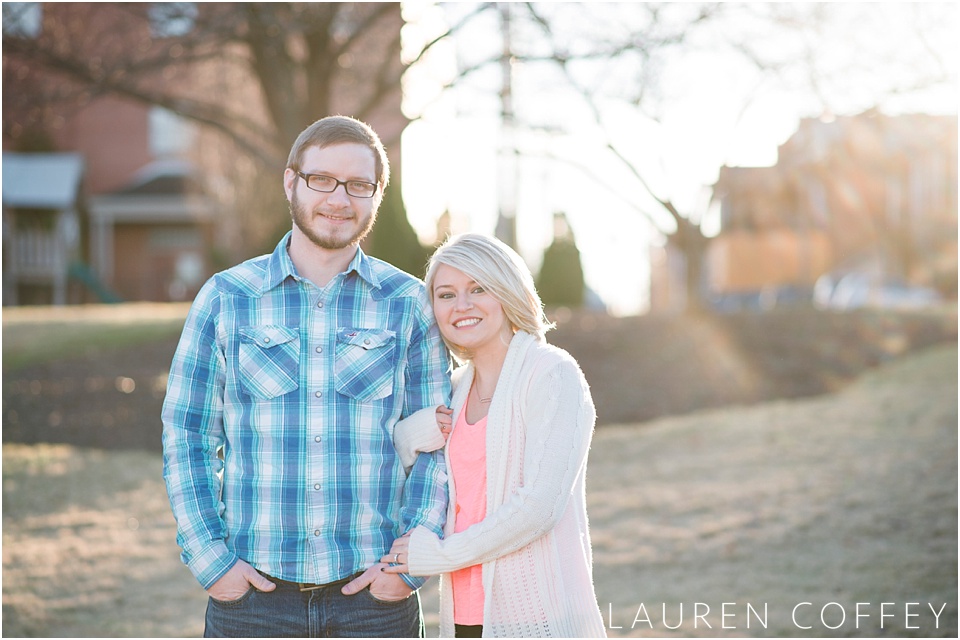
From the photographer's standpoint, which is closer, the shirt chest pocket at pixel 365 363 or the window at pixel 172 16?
the shirt chest pocket at pixel 365 363

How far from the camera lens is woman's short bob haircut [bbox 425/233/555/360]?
3211 millimetres

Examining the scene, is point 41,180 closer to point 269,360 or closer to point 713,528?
point 713,528

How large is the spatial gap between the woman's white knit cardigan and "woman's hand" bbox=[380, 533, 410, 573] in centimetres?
3

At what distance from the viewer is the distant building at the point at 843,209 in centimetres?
1266

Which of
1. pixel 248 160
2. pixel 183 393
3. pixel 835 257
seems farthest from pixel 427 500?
pixel 835 257

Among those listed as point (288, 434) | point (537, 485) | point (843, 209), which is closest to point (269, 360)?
point (288, 434)

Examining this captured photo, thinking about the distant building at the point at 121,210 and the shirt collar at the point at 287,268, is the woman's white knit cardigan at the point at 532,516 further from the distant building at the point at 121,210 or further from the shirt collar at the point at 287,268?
the distant building at the point at 121,210

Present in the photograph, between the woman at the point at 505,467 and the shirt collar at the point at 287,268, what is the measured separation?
205 mm

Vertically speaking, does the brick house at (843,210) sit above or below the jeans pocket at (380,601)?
above

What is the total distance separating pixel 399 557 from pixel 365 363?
618 millimetres

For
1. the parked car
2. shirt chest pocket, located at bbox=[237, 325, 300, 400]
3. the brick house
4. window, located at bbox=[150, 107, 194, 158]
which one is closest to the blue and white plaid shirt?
shirt chest pocket, located at bbox=[237, 325, 300, 400]

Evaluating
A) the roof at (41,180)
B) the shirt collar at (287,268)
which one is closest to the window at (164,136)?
the roof at (41,180)

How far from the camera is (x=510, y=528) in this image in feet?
9.94

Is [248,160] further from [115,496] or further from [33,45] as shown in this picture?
[115,496]
